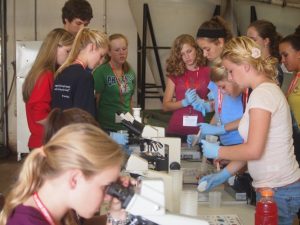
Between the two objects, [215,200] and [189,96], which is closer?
[215,200]

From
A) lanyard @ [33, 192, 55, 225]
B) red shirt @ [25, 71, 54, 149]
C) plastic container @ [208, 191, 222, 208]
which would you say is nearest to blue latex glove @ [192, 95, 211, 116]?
red shirt @ [25, 71, 54, 149]

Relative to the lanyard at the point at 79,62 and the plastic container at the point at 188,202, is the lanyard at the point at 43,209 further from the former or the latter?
the lanyard at the point at 79,62

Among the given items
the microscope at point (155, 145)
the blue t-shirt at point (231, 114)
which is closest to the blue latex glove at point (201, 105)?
the blue t-shirt at point (231, 114)

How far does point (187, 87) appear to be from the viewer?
2.69 meters

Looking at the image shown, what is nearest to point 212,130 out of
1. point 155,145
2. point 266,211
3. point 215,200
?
point 155,145

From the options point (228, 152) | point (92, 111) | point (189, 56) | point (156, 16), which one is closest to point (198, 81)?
point (189, 56)

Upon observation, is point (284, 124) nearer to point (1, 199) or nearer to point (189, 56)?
point (1, 199)

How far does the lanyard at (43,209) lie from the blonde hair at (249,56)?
875 mm

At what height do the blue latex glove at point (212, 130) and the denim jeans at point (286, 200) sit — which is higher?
the blue latex glove at point (212, 130)

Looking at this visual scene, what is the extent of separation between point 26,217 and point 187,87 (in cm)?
183

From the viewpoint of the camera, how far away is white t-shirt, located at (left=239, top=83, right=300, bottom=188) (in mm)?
1478

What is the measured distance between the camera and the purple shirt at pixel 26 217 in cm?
97

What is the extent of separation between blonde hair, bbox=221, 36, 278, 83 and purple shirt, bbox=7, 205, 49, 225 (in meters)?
0.90

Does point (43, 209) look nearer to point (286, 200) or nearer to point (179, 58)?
point (286, 200)
